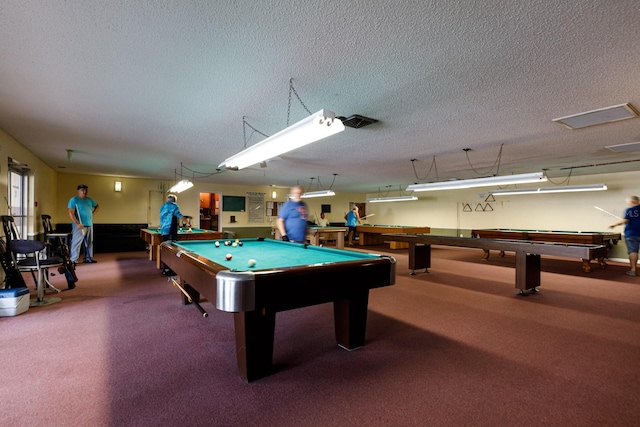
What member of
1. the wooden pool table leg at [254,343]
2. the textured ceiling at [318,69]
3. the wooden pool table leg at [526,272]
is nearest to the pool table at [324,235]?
the textured ceiling at [318,69]

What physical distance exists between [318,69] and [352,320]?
2.09m

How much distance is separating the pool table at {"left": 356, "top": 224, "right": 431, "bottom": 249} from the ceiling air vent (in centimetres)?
643

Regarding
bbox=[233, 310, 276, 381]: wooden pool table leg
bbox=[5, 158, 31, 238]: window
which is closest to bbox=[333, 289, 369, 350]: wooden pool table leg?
bbox=[233, 310, 276, 381]: wooden pool table leg

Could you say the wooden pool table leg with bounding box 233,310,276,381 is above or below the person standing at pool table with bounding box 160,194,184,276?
below

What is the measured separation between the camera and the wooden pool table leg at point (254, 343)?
2.08m

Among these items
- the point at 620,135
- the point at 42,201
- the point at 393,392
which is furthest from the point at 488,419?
the point at 42,201

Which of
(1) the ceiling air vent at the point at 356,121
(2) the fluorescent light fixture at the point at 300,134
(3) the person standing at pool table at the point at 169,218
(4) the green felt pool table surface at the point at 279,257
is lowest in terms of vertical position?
(4) the green felt pool table surface at the point at 279,257

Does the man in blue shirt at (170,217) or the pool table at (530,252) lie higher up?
the man in blue shirt at (170,217)

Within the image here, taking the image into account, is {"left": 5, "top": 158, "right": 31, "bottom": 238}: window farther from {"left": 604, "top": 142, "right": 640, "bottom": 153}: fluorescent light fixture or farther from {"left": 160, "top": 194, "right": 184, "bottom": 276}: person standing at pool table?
{"left": 604, "top": 142, "right": 640, "bottom": 153}: fluorescent light fixture

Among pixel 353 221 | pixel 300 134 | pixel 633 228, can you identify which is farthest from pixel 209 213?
pixel 633 228

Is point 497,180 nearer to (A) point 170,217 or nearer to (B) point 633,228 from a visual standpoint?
(B) point 633,228

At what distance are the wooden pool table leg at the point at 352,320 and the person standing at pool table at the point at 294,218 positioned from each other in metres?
1.98

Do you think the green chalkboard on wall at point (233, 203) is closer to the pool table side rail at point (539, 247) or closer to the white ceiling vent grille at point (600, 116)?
the pool table side rail at point (539, 247)

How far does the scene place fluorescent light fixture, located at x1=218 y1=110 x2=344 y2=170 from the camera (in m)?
2.24
